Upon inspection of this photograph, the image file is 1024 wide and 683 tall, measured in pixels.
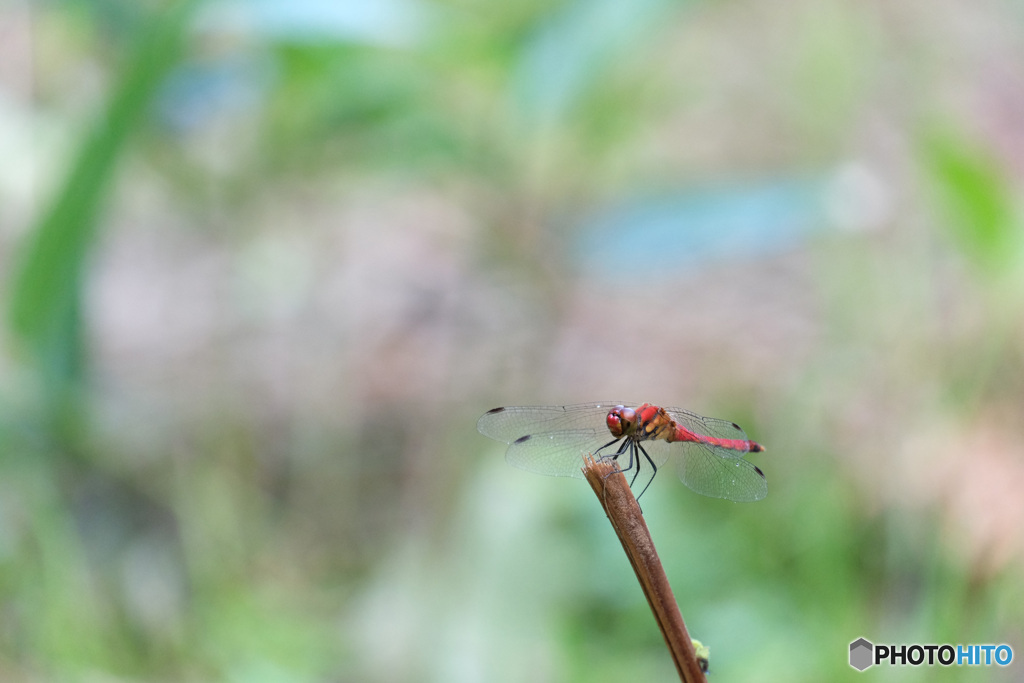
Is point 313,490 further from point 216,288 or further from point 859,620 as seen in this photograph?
point 859,620

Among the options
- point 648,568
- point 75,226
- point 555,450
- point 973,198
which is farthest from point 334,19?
point 648,568

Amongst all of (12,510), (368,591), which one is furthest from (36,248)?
(368,591)

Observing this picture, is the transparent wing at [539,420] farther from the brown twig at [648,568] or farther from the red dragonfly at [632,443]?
the brown twig at [648,568]

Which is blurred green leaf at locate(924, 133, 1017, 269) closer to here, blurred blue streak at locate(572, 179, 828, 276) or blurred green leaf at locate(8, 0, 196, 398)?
blurred blue streak at locate(572, 179, 828, 276)

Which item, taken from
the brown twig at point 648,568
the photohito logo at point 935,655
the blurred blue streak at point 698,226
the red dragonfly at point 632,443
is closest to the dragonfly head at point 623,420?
the red dragonfly at point 632,443

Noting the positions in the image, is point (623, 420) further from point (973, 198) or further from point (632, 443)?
point (973, 198)

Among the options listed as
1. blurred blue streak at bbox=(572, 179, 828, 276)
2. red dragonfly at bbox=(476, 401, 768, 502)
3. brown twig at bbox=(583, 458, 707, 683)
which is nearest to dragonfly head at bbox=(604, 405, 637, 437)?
red dragonfly at bbox=(476, 401, 768, 502)
